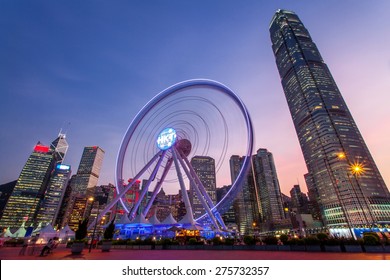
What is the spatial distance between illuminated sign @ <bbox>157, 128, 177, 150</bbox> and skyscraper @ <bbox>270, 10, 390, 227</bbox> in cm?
8971

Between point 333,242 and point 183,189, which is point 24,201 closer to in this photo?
point 183,189

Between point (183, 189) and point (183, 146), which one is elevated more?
point (183, 146)

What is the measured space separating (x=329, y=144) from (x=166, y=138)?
11603cm

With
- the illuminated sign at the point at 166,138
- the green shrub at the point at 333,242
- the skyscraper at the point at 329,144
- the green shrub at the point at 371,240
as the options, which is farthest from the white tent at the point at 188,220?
the skyscraper at the point at 329,144

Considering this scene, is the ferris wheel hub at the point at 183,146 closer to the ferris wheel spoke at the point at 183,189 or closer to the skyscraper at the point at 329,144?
the ferris wheel spoke at the point at 183,189

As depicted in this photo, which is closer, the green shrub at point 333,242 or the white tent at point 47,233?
the green shrub at point 333,242

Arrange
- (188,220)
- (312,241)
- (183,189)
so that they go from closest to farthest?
1. (312,241)
2. (188,220)
3. (183,189)

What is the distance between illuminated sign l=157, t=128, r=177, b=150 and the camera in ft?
147

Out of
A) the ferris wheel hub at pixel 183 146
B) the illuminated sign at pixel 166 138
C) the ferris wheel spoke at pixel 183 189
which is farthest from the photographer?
the ferris wheel hub at pixel 183 146

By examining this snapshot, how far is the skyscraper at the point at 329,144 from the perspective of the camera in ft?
362

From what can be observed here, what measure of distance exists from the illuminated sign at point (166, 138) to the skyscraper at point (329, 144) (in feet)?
294

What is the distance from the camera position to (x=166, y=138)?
45.8 meters

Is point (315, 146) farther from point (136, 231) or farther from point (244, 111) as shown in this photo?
point (136, 231)

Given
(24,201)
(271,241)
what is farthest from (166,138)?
(24,201)
